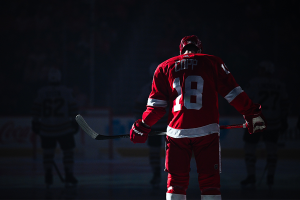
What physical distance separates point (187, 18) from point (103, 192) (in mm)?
6222

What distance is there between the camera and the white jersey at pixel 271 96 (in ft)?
15.2

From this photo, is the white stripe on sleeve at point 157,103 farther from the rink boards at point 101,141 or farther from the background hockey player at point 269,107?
the rink boards at point 101,141

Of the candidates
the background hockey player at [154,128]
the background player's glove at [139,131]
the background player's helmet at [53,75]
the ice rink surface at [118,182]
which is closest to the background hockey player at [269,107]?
the ice rink surface at [118,182]

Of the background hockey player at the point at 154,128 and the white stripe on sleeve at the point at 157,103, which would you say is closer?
the white stripe on sleeve at the point at 157,103

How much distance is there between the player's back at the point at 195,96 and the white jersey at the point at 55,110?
8.38ft

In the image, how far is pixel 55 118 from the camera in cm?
477

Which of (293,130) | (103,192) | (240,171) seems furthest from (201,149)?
(293,130)

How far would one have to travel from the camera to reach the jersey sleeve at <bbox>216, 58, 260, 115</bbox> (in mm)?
2387

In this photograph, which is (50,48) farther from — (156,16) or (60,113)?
(60,113)

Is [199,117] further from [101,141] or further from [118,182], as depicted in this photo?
[101,141]

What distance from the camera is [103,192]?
13.4ft

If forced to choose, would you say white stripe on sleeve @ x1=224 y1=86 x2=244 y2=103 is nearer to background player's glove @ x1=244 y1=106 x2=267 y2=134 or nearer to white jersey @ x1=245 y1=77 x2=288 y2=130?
background player's glove @ x1=244 y1=106 x2=267 y2=134

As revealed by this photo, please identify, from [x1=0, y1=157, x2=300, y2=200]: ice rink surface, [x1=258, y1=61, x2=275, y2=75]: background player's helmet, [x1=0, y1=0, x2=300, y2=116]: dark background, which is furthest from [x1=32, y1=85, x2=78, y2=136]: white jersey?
[x1=0, y1=0, x2=300, y2=116]: dark background

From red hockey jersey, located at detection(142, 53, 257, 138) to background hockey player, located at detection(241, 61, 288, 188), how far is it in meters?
2.29
